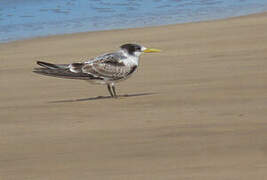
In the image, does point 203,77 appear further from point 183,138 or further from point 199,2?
point 199,2

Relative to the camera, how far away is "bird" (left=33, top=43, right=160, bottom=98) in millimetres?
8891

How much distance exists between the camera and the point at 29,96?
31.1 feet

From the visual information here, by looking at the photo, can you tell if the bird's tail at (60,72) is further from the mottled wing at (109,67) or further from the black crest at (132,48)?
the black crest at (132,48)

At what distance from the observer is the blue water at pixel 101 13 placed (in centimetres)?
1817

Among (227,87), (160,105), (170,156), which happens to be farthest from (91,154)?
(227,87)

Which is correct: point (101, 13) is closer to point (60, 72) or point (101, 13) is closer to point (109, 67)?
point (60, 72)

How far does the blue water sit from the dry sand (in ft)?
15.2

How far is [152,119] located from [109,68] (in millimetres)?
1755

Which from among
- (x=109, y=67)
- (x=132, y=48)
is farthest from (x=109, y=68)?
(x=132, y=48)

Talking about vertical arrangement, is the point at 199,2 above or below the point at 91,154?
above

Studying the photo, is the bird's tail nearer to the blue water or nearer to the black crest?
the black crest

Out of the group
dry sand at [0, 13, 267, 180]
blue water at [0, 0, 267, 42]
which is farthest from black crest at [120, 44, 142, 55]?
blue water at [0, 0, 267, 42]

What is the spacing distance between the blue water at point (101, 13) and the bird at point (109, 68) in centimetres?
762

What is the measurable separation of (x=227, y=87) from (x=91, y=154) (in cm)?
326
